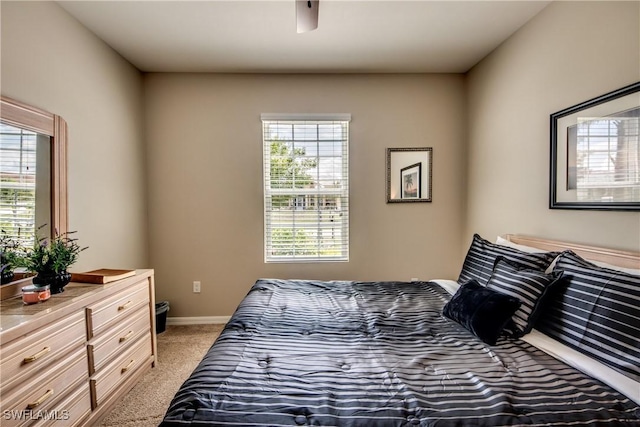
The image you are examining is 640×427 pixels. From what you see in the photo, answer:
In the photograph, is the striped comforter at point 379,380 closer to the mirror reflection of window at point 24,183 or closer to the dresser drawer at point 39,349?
the dresser drawer at point 39,349

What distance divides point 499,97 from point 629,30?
1.11 metres

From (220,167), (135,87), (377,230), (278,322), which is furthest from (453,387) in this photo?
(135,87)

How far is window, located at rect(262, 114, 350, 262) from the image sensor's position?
128 inches

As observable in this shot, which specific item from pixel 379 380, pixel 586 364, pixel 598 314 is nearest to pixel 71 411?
pixel 379 380

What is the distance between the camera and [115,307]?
193 centimetres

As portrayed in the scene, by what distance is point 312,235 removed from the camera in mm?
3328

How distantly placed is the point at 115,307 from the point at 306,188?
6.51 feet

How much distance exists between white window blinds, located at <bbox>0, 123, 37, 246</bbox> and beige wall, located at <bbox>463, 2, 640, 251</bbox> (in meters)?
3.39

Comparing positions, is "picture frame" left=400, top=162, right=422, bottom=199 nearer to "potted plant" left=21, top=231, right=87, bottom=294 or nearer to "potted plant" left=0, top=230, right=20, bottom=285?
"potted plant" left=21, top=231, right=87, bottom=294

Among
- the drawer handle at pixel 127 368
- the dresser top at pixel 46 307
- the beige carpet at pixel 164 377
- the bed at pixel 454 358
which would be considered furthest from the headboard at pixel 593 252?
the drawer handle at pixel 127 368

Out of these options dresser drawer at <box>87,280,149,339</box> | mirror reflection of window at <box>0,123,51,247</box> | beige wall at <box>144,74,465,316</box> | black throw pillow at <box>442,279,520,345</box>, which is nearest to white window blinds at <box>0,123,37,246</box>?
mirror reflection of window at <box>0,123,51,247</box>

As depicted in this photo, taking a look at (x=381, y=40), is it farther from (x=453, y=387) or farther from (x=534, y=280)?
(x=453, y=387)

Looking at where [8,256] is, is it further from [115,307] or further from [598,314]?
[598,314]

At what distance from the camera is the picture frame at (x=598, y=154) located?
1.59m
